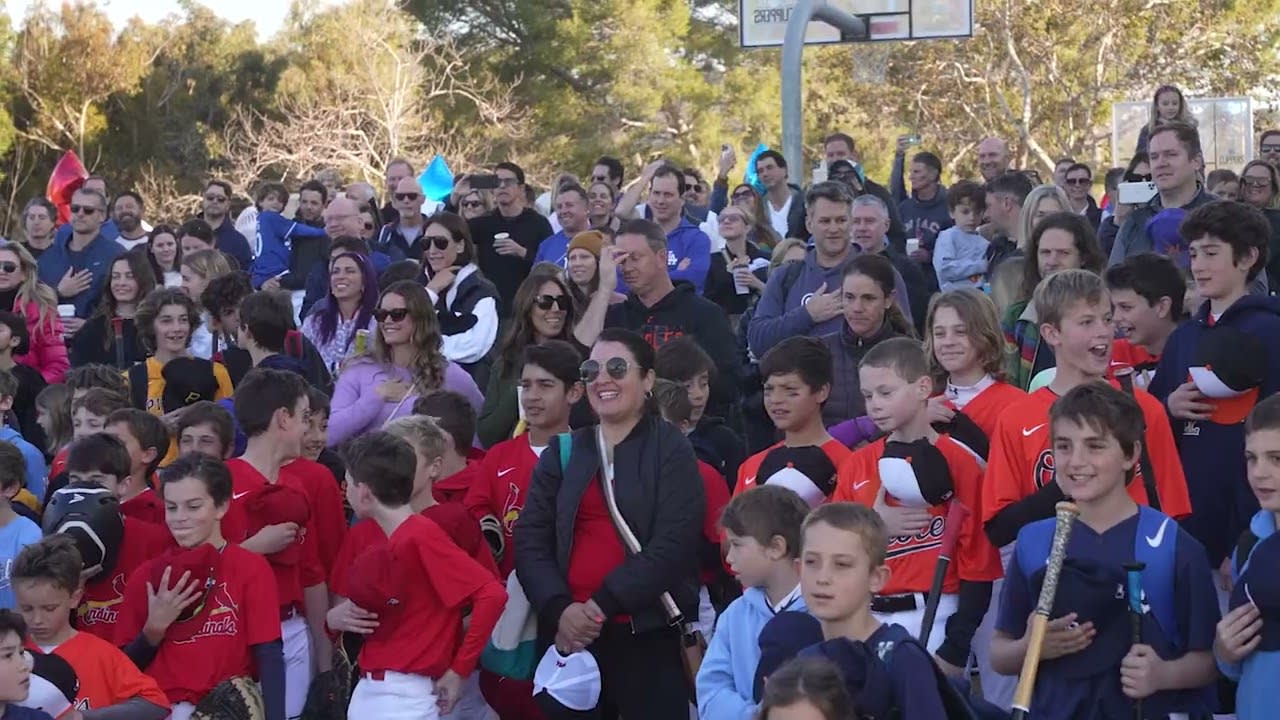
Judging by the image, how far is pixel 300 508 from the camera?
22.3ft

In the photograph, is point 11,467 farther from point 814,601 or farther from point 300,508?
point 814,601

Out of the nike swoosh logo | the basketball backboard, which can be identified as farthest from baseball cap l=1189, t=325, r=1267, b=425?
the basketball backboard

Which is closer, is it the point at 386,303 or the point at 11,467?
the point at 11,467

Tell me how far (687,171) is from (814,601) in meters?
11.4

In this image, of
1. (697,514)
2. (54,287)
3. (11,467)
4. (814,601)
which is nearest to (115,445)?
(11,467)

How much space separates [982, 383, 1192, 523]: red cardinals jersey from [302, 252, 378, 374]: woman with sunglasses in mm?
4456

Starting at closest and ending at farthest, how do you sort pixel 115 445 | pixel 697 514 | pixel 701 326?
pixel 697 514, pixel 115 445, pixel 701 326

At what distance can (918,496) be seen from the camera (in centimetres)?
575

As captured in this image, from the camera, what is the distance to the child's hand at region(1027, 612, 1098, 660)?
4.81 meters

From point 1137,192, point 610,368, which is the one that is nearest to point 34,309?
point 610,368

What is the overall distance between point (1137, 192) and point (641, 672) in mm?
4802

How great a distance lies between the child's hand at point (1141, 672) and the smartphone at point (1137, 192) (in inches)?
209

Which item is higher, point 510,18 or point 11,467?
point 510,18

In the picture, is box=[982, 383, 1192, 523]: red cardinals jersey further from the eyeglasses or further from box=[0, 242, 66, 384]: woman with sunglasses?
box=[0, 242, 66, 384]: woman with sunglasses
